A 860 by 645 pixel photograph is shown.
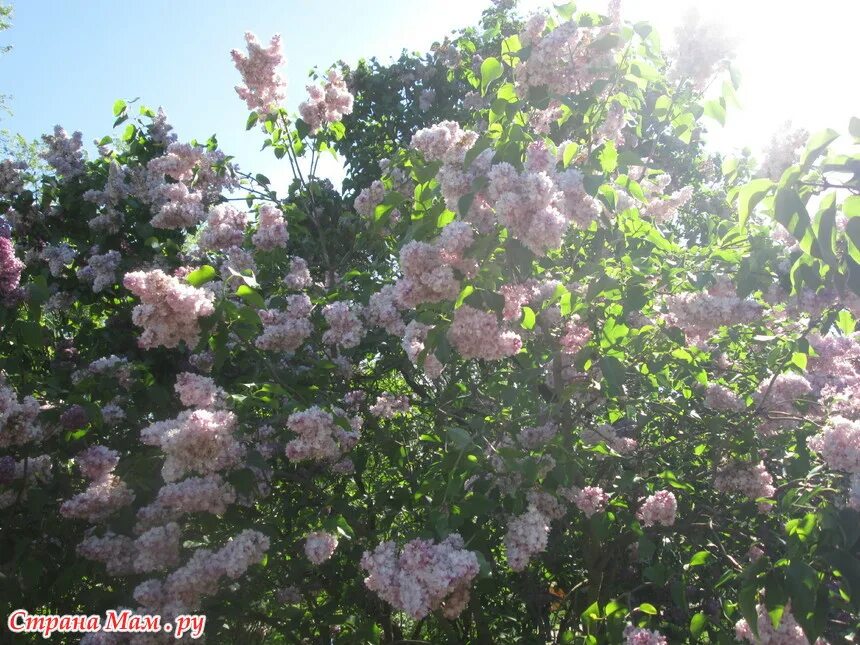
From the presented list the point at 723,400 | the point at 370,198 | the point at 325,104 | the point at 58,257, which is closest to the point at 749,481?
the point at 723,400

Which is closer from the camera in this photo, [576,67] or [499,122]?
[499,122]

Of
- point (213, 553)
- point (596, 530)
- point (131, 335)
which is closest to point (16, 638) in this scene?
point (213, 553)

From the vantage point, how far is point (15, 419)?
10.7 ft

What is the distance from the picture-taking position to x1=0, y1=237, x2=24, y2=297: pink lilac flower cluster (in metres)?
3.57

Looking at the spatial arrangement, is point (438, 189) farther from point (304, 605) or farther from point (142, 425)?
point (304, 605)

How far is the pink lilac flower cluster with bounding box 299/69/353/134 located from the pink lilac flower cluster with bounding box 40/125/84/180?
7.55 feet

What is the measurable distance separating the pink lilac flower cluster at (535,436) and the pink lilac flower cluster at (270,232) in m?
2.08

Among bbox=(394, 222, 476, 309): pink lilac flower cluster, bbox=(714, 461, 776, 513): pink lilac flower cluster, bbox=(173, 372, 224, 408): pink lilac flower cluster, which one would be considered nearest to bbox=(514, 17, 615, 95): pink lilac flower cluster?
bbox=(394, 222, 476, 309): pink lilac flower cluster

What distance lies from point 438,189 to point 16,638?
10.2ft

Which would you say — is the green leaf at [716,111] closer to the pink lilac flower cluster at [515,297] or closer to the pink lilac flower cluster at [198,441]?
the pink lilac flower cluster at [515,297]

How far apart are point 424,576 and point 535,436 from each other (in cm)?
132

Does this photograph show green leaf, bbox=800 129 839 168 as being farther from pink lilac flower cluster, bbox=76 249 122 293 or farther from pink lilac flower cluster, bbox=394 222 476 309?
pink lilac flower cluster, bbox=76 249 122 293

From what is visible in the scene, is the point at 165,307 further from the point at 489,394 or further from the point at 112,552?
the point at 489,394

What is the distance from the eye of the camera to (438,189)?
290 cm
